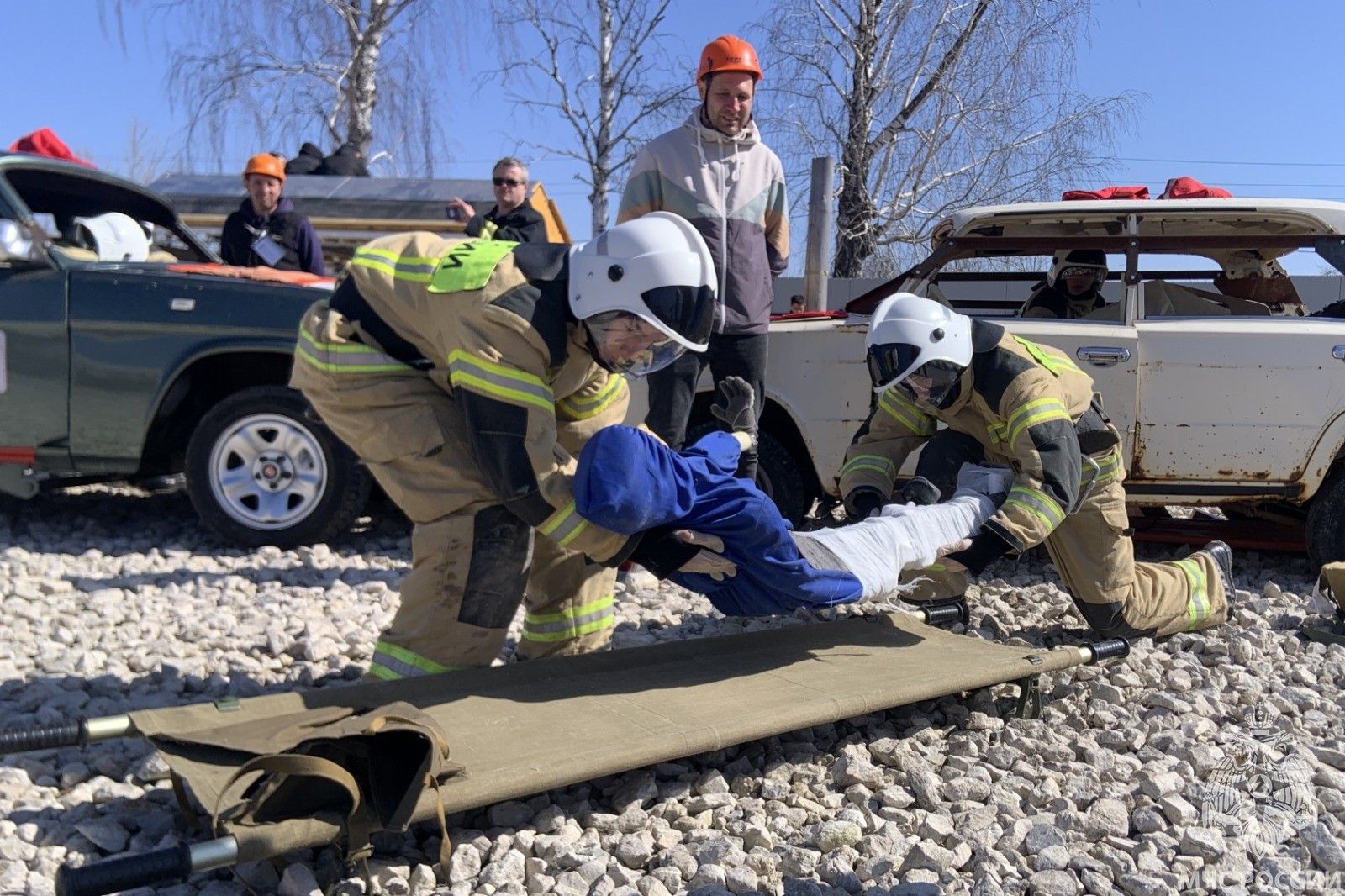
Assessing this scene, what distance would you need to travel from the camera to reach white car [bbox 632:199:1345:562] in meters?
5.34

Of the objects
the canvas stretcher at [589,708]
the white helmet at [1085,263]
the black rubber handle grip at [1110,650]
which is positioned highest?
the white helmet at [1085,263]

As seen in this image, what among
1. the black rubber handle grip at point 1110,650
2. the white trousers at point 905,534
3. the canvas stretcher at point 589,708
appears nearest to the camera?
the canvas stretcher at point 589,708

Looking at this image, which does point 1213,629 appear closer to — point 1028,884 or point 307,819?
point 1028,884

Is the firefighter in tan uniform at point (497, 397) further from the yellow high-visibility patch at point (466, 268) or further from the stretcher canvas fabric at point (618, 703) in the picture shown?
the stretcher canvas fabric at point (618, 703)

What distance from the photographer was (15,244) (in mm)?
5391

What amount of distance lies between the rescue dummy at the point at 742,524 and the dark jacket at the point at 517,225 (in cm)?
285

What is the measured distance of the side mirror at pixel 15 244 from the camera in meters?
5.18

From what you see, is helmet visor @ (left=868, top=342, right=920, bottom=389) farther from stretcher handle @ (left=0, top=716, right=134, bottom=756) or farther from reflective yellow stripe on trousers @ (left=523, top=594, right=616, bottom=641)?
stretcher handle @ (left=0, top=716, right=134, bottom=756)

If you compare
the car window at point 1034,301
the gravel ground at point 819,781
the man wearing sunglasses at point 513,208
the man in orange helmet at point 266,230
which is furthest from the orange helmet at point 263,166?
the car window at point 1034,301

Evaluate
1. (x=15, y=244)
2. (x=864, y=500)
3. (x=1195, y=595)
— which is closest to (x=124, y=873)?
(x=864, y=500)

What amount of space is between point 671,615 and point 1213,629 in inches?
87.3

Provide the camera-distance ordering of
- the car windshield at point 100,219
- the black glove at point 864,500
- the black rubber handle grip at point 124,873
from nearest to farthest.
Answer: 1. the black rubber handle grip at point 124,873
2. the black glove at point 864,500
3. the car windshield at point 100,219

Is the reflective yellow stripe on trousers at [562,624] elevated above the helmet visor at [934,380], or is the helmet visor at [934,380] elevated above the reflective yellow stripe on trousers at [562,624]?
the helmet visor at [934,380]

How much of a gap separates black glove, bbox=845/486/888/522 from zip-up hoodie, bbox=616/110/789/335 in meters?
0.90
